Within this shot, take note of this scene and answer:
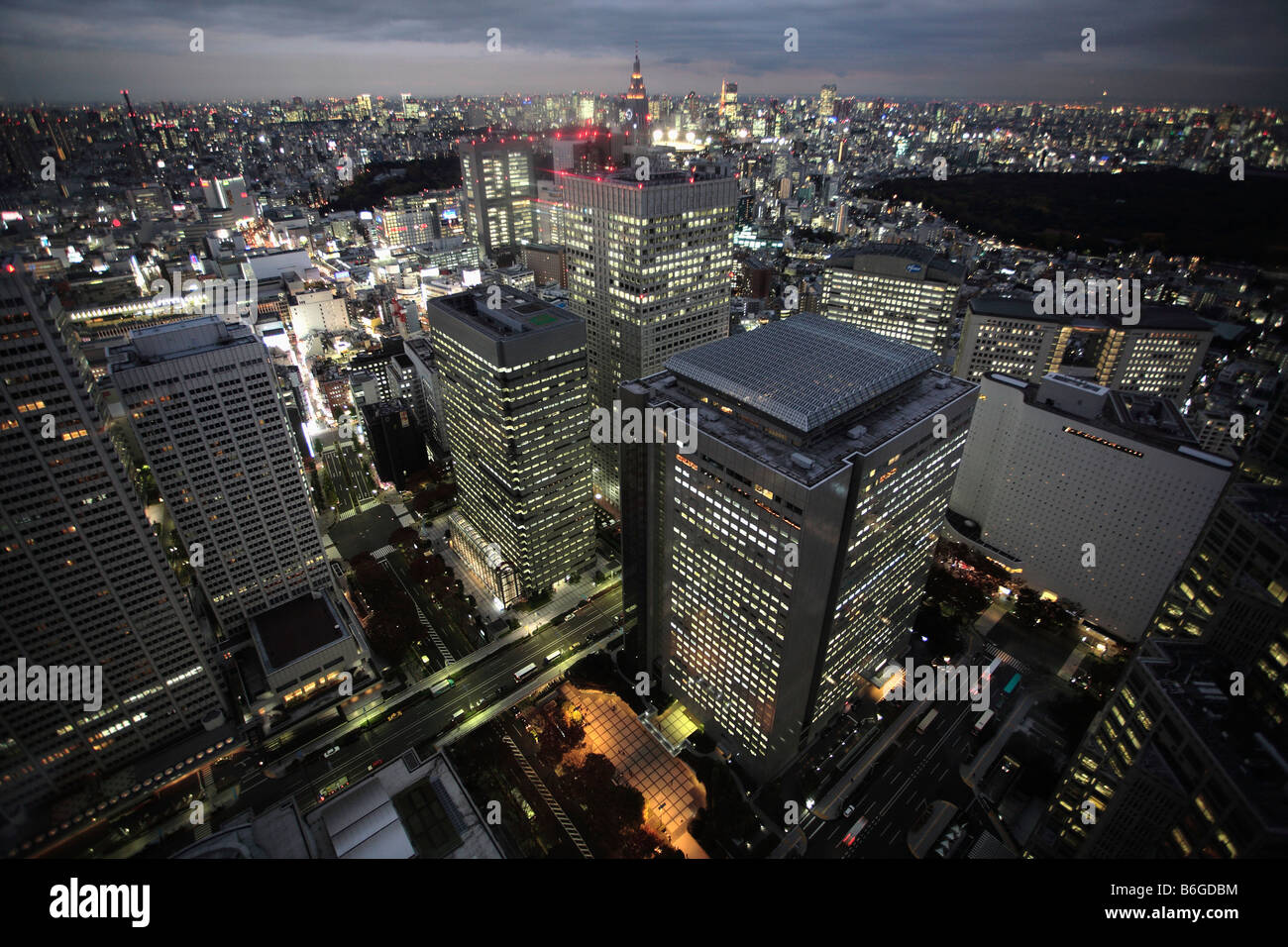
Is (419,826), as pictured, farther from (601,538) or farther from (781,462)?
(601,538)

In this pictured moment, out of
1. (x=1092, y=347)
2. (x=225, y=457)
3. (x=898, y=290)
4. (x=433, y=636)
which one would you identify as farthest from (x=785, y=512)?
(x=1092, y=347)

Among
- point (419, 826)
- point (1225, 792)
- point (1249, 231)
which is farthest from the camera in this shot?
point (1249, 231)

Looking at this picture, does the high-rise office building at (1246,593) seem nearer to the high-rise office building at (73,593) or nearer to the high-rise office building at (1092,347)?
the high-rise office building at (1092,347)

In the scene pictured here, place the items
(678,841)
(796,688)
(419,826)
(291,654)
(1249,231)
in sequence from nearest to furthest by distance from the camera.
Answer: (419,826)
(796,688)
(678,841)
(291,654)
(1249,231)

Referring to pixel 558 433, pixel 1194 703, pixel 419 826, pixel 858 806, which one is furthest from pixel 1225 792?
pixel 558 433

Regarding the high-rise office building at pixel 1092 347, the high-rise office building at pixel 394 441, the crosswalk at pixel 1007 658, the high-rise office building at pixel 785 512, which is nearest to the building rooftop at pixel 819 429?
the high-rise office building at pixel 785 512

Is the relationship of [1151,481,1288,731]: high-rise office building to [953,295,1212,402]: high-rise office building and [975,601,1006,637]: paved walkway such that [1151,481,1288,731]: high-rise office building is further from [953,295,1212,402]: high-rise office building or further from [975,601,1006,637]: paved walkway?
[953,295,1212,402]: high-rise office building

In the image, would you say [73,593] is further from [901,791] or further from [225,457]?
[901,791]
